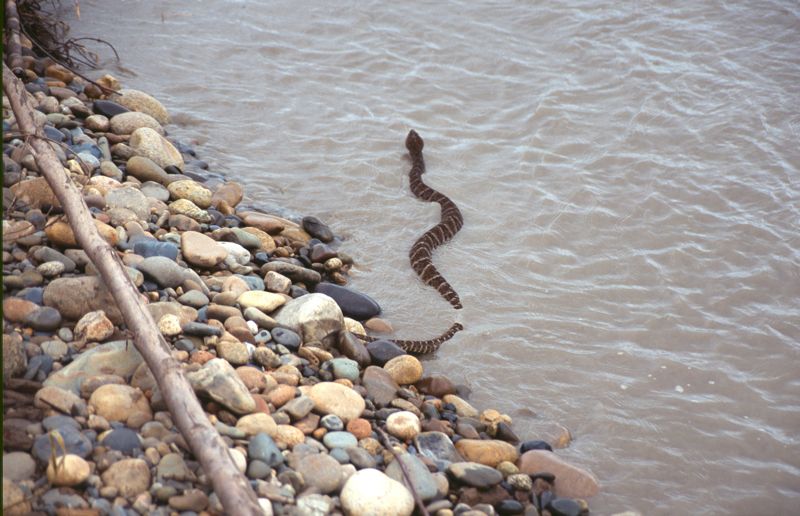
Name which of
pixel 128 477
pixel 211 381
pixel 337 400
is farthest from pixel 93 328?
pixel 337 400

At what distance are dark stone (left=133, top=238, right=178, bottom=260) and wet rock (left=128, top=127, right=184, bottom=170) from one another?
A: 217 centimetres

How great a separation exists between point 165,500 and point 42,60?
772cm

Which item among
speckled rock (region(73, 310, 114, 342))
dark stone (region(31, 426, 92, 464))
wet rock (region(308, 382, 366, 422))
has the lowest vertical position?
wet rock (region(308, 382, 366, 422))

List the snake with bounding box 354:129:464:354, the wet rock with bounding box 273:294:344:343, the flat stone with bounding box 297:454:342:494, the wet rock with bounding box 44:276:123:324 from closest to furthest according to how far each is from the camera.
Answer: the flat stone with bounding box 297:454:342:494
the wet rock with bounding box 44:276:123:324
the wet rock with bounding box 273:294:344:343
the snake with bounding box 354:129:464:354

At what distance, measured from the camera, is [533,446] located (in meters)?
5.69

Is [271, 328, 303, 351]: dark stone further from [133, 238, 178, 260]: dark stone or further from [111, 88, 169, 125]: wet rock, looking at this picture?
[111, 88, 169, 125]: wet rock

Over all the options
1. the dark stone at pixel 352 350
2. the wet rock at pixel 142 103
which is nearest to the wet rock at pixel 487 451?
the dark stone at pixel 352 350

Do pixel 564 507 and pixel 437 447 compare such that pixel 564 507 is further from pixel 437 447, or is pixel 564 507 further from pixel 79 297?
pixel 79 297

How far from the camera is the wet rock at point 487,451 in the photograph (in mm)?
5391

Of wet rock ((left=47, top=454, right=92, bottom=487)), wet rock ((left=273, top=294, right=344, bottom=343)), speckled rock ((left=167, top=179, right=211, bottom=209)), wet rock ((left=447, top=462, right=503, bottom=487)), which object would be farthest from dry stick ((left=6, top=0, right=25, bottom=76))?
wet rock ((left=447, top=462, right=503, bottom=487))

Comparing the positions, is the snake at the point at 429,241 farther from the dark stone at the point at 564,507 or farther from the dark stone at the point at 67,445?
the dark stone at the point at 67,445

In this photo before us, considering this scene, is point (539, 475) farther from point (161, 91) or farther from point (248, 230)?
point (161, 91)

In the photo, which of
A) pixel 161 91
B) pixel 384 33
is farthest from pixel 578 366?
pixel 384 33

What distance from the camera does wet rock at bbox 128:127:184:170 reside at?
320 inches
